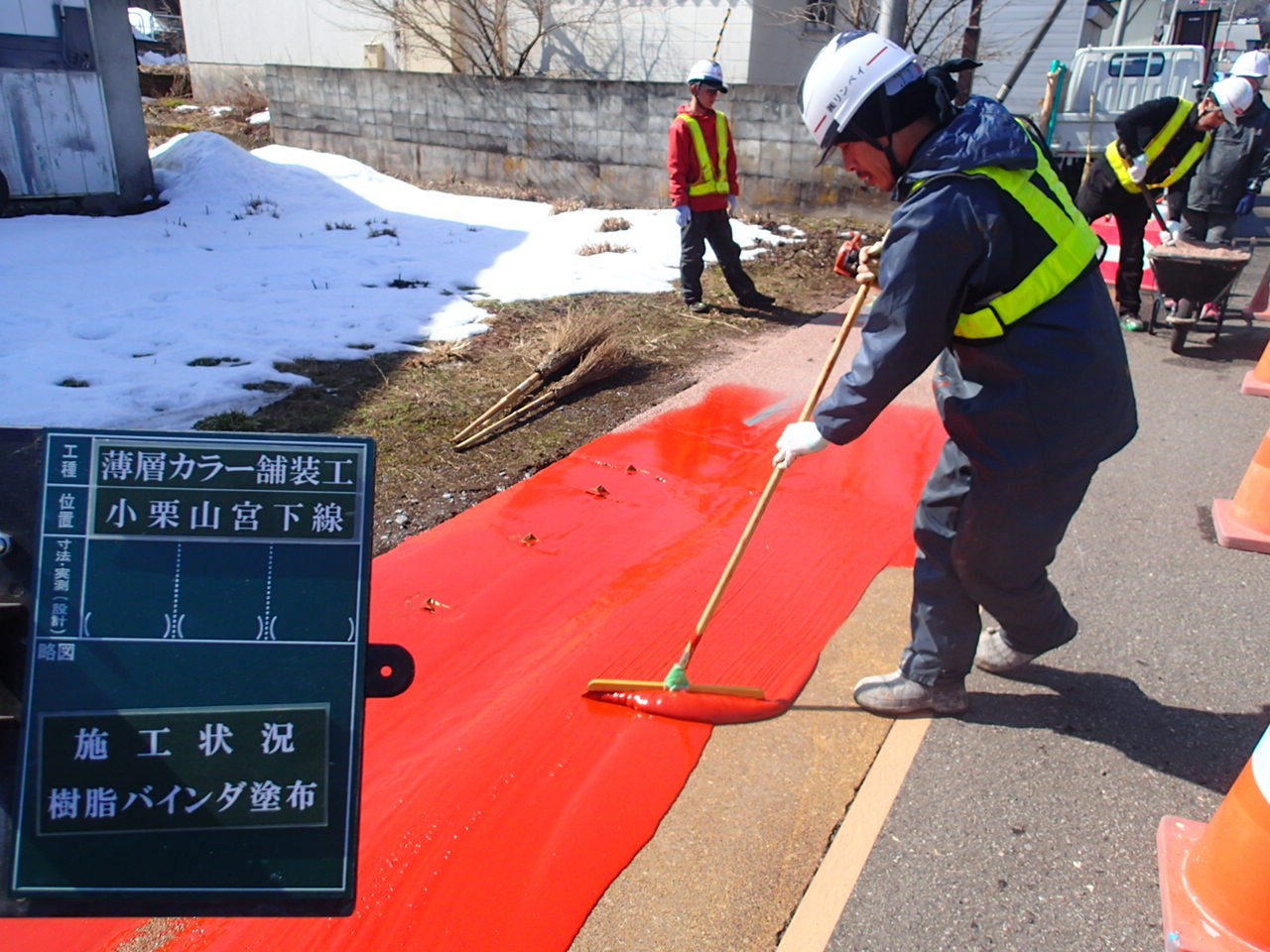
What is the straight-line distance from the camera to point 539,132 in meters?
13.2

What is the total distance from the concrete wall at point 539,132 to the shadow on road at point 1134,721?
8.96 m

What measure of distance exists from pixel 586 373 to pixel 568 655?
9.16 feet

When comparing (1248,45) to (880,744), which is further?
(1248,45)

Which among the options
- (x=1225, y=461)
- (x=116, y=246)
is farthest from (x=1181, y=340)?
(x=116, y=246)

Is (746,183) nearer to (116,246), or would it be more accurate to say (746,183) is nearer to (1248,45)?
(116,246)

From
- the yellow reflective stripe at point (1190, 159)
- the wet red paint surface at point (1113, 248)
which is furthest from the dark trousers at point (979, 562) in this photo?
the wet red paint surface at point (1113, 248)

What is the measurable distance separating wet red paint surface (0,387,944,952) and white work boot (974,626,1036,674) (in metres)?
0.54

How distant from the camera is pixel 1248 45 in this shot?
2516 cm

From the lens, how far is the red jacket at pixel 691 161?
734 cm

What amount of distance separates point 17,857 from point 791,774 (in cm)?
Result: 185

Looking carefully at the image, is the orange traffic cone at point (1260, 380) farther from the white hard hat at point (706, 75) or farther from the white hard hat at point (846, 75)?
the white hard hat at point (846, 75)

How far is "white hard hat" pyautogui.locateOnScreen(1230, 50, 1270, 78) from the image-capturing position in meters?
7.12

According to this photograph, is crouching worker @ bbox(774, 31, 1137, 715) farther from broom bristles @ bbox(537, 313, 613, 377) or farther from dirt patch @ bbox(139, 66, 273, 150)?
dirt patch @ bbox(139, 66, 273, 150)

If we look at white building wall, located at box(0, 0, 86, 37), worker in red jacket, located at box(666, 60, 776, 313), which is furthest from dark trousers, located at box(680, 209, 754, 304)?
white building wall, located at box(0, 0, 86, 37)
